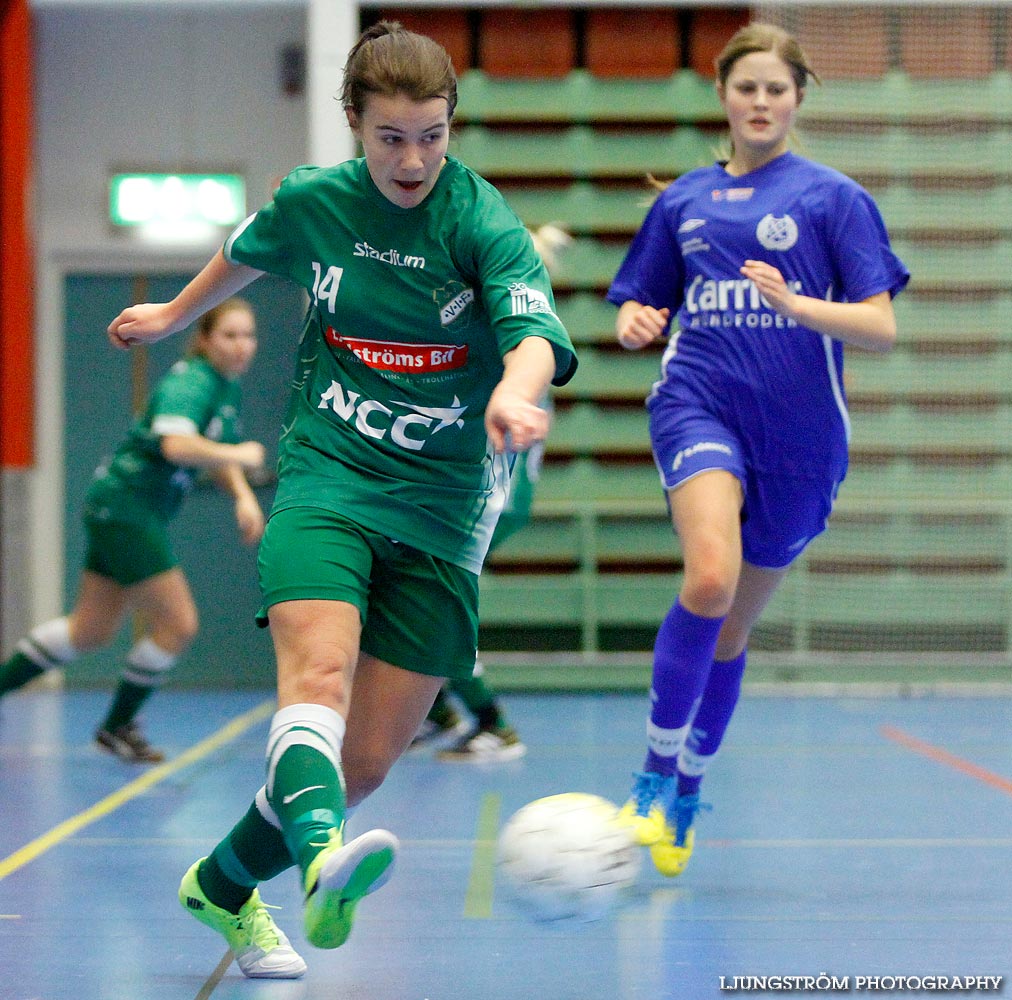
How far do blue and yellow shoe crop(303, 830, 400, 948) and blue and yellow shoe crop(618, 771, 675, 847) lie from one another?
1.23 m

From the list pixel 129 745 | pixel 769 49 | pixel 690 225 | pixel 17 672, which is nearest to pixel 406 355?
pixel 690 225

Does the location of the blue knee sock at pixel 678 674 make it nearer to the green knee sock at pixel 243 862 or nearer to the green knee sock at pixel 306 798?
the green knee sock at pixel 243 862

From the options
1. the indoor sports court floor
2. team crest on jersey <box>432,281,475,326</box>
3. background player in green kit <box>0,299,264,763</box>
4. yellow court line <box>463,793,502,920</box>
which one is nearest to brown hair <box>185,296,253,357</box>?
background player in green kit <box>0,299,264,763</box>

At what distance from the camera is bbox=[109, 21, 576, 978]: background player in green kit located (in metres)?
2.30

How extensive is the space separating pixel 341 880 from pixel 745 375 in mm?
1804

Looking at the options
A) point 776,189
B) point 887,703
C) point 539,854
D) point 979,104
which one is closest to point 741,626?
point 776,189

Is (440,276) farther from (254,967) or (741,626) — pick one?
(741,626)

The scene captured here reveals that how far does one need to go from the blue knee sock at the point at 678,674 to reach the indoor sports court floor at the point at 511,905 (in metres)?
0.34

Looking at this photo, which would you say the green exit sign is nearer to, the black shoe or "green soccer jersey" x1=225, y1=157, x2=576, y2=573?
the black shoe

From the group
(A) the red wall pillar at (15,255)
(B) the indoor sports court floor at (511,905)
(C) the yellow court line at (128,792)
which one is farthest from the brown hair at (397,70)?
(A) the red wall pillar at (15,255)

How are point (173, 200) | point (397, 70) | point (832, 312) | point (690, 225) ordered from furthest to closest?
point (173, 200)
point (690, 225)
point (832, 312)
point (397, 70)

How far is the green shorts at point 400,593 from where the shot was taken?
2.37 m

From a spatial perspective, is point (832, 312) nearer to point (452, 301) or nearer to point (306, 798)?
point (452, 301)

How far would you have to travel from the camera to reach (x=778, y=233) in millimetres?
3410
